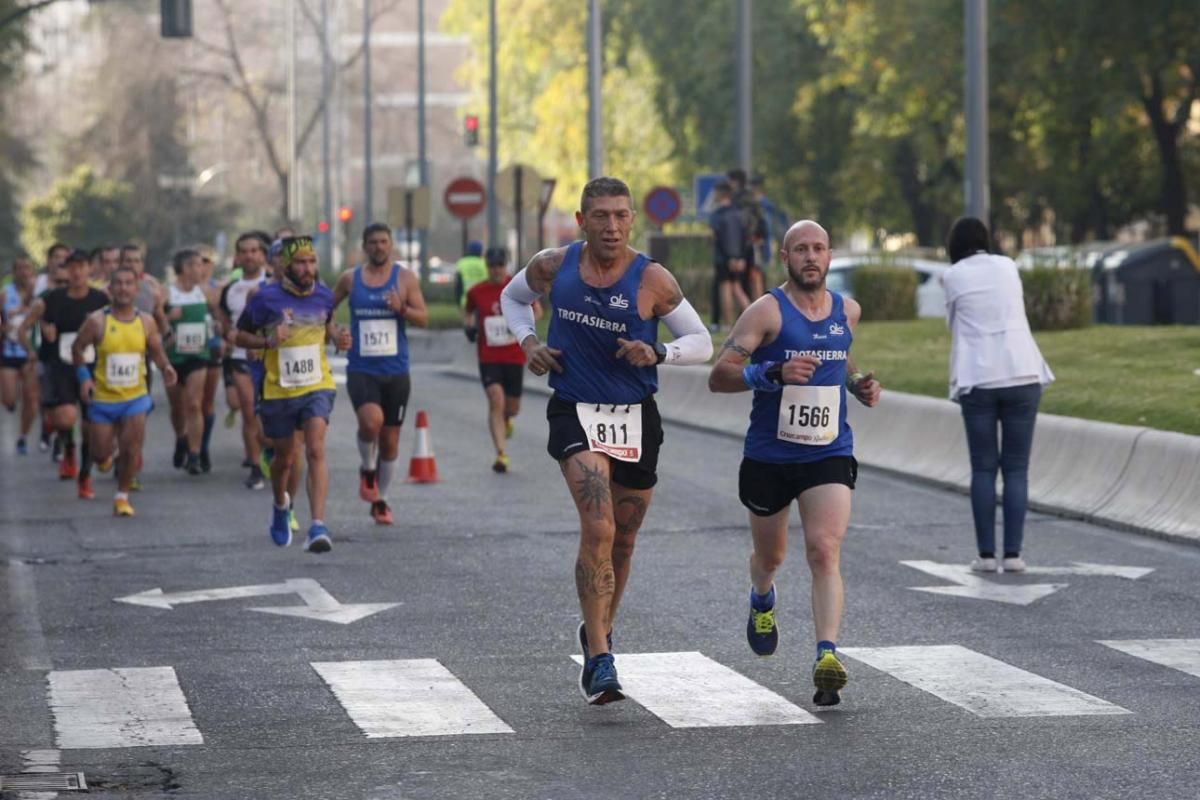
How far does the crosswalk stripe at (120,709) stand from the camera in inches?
342

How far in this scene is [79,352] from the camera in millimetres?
17969

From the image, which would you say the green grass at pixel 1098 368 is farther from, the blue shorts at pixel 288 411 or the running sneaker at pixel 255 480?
the running sneaker at pixel 255 480

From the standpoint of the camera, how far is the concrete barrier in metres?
15.3

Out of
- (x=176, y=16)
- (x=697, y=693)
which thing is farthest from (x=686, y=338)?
(x=176, y=16)

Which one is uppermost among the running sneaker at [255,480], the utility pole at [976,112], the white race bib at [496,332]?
the utility pole at [976,112]

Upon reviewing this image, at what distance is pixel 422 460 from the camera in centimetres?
1928

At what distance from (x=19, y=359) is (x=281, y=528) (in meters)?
10.7

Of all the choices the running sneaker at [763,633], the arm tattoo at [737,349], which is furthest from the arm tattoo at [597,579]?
the arm tattoo at [737,349]

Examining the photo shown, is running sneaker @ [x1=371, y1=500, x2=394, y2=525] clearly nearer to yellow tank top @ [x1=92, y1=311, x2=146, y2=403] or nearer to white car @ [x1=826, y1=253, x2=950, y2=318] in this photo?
yellow tank top @ [x1=92, y1=311, x2=146, y2=403]

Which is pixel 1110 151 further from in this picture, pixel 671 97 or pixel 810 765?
pixel 810 765

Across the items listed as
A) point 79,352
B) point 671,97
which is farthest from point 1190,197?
point 79,352

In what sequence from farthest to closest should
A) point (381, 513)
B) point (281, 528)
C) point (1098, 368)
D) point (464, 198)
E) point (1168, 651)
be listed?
point (464, 198), point (1098, 368), point (381, 513), point (281, 528), point (1168, 651)

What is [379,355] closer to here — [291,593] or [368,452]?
[368,452]

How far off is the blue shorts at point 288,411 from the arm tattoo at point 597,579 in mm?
5776
